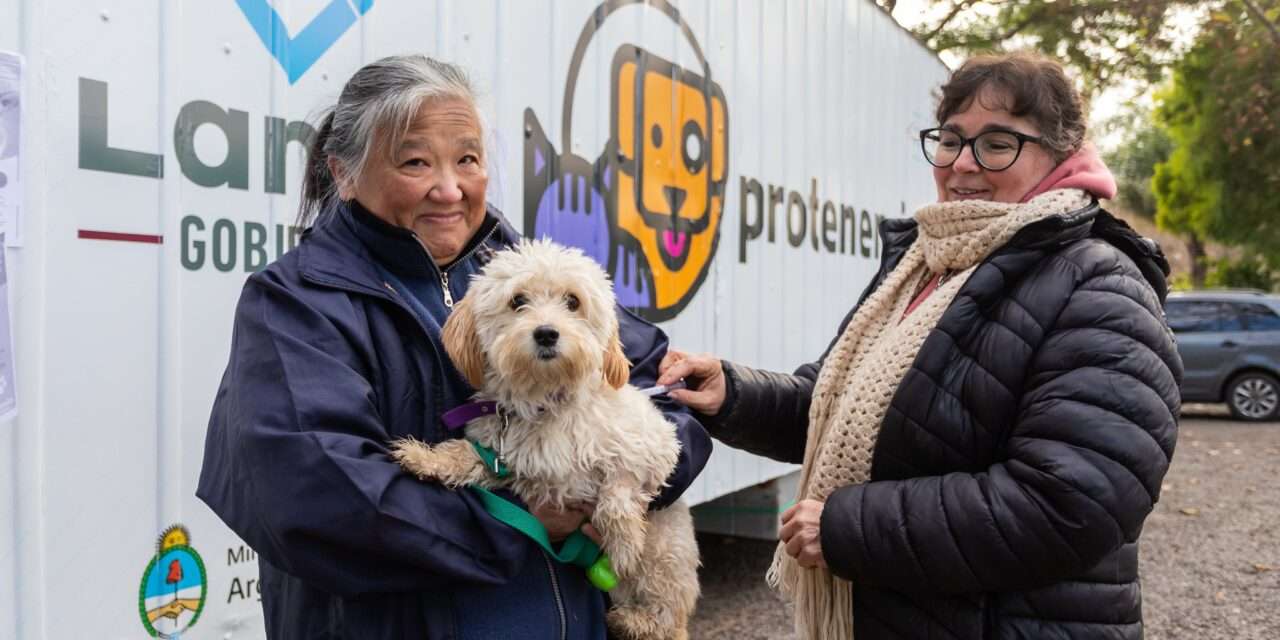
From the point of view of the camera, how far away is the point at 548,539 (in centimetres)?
169

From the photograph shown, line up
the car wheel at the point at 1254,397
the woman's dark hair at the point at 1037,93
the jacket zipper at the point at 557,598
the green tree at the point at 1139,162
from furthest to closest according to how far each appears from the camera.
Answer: the green tree at the point at 1139,162 → the car wheel at the point at 1254,397 → the woman's dark hair at the point at 1037,93 → the jacket zipper at the point at 557,598

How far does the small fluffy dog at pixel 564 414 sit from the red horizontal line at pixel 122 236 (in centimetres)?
74

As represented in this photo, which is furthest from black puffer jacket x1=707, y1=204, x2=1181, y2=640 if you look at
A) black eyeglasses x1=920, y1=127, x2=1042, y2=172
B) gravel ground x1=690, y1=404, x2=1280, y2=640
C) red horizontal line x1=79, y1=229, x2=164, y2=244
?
gravel ground x1=690, y1=404, x2=1280, y2=640

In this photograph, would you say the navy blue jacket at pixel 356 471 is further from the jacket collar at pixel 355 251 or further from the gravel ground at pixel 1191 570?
the gravel ground at pixel 1191 570

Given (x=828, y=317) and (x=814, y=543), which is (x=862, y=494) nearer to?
(x=814, y=543)

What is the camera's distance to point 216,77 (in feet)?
6.87

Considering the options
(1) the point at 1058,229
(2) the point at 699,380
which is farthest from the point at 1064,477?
(2) the point at 699,380

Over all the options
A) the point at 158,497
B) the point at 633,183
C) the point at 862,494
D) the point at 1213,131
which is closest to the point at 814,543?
the point at 862,494

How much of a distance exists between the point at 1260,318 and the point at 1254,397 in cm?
116

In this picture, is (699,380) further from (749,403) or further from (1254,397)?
(1254,397)

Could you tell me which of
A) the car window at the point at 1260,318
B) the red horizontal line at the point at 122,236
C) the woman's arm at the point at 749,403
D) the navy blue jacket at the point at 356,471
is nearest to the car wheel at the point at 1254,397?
the car window at the point at 1260,318

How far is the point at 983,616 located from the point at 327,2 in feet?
6.73

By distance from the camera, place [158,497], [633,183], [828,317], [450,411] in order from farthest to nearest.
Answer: [828,317] → [633,183] → [158,497] → [450,411]

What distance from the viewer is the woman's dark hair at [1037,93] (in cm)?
202
